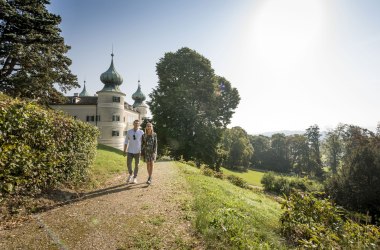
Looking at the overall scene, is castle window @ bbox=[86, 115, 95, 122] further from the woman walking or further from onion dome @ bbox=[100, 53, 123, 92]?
the woman walking

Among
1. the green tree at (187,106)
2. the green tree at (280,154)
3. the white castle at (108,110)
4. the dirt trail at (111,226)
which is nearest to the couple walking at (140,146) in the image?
the dirt trail at (111,226)

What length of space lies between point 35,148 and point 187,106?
23298 mm

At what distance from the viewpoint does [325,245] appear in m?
4.91

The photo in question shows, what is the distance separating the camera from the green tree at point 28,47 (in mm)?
19225

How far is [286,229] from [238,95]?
29.3 meters

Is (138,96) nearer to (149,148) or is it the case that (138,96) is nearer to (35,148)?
(149,148)

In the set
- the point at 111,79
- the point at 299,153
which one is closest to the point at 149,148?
the point at 111,79

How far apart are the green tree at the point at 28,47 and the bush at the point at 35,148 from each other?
1388cm

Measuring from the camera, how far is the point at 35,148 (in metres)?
6.76

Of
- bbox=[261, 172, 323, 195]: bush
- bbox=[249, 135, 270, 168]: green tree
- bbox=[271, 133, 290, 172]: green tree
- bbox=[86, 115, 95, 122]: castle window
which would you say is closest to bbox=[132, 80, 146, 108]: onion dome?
bbox=[86, 115, 95, 122]: castle window

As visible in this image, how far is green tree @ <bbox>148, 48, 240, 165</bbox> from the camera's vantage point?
29344 mm

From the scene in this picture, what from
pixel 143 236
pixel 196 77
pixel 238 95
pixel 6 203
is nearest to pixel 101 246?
pixel 143 236

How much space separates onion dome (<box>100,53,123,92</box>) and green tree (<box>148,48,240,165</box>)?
1554 cm

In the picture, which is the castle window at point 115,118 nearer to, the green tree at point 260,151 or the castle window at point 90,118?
the castle window at point 90,118
